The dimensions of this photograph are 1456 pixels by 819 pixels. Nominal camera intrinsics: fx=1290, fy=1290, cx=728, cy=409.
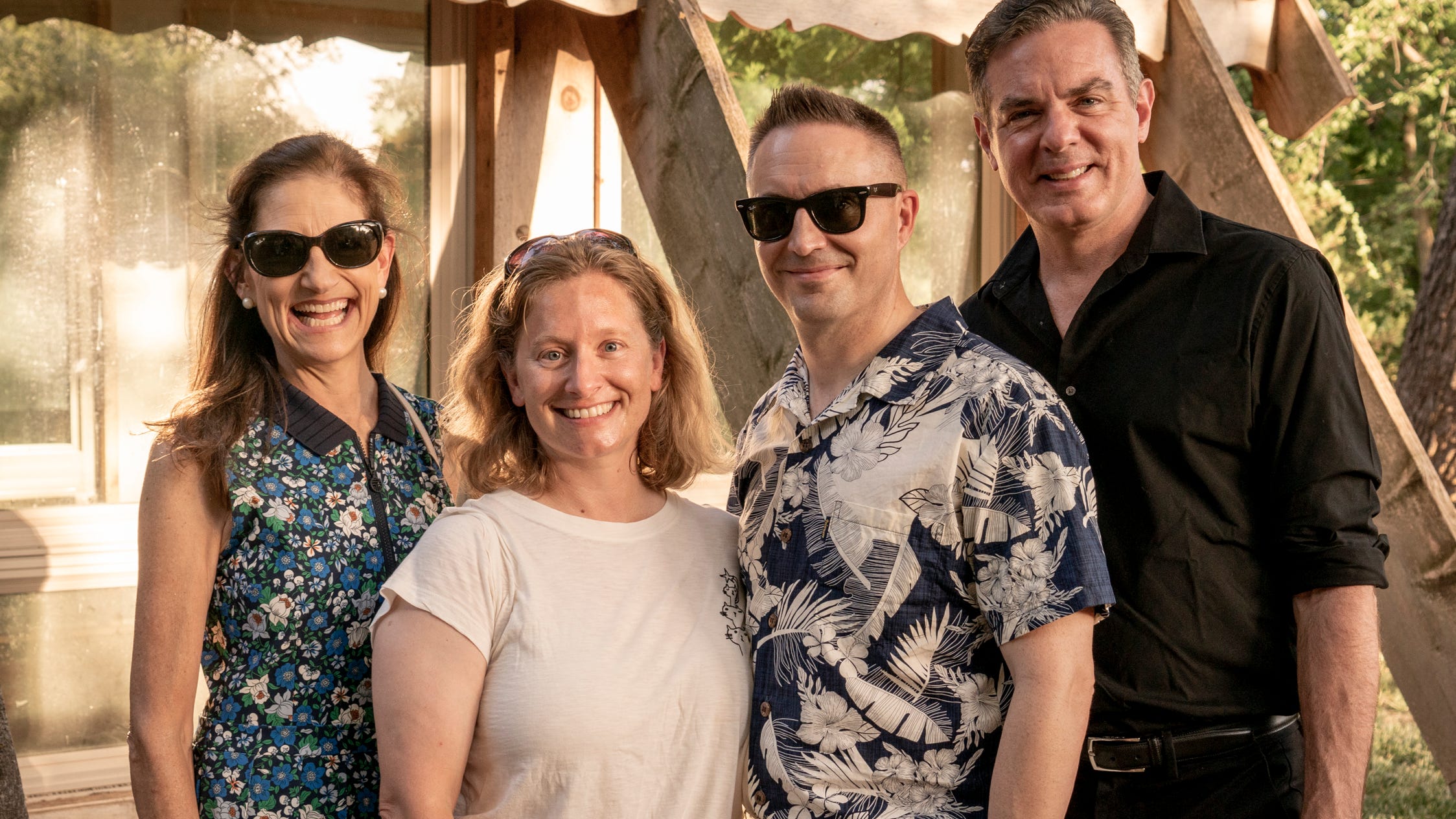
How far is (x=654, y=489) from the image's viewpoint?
250cm

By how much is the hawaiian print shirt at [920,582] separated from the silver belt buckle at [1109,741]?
350 millimetres

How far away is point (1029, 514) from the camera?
2000 mm

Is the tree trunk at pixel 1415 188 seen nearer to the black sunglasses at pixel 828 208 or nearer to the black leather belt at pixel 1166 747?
the black leather belt at pixel 1166 747

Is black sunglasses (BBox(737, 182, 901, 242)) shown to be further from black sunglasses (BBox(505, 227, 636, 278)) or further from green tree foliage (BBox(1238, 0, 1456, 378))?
green tree foliage (BBox(1238, 0, 1456, 378))

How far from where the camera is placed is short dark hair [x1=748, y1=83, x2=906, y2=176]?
2.28m

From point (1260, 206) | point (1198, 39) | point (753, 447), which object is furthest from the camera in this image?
point (1198, 39)

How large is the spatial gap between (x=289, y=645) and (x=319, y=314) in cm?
62

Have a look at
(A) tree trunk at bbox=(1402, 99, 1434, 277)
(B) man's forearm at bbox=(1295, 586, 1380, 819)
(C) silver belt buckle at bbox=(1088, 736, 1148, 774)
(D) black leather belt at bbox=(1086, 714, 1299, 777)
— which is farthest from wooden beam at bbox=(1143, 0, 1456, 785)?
(A) tree trunk at bbox=(1402, 99, 1434, 277)

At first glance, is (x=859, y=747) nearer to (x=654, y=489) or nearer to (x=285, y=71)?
(x=654, y=489)

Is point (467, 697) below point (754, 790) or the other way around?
the other way around

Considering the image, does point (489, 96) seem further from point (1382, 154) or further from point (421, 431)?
point (1382, 154)

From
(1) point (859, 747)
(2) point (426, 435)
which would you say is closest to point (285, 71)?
(2) point (426, 435)

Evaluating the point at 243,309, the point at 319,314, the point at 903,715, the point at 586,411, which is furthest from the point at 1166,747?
the point at 243,309

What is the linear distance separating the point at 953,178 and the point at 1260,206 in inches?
83.3
